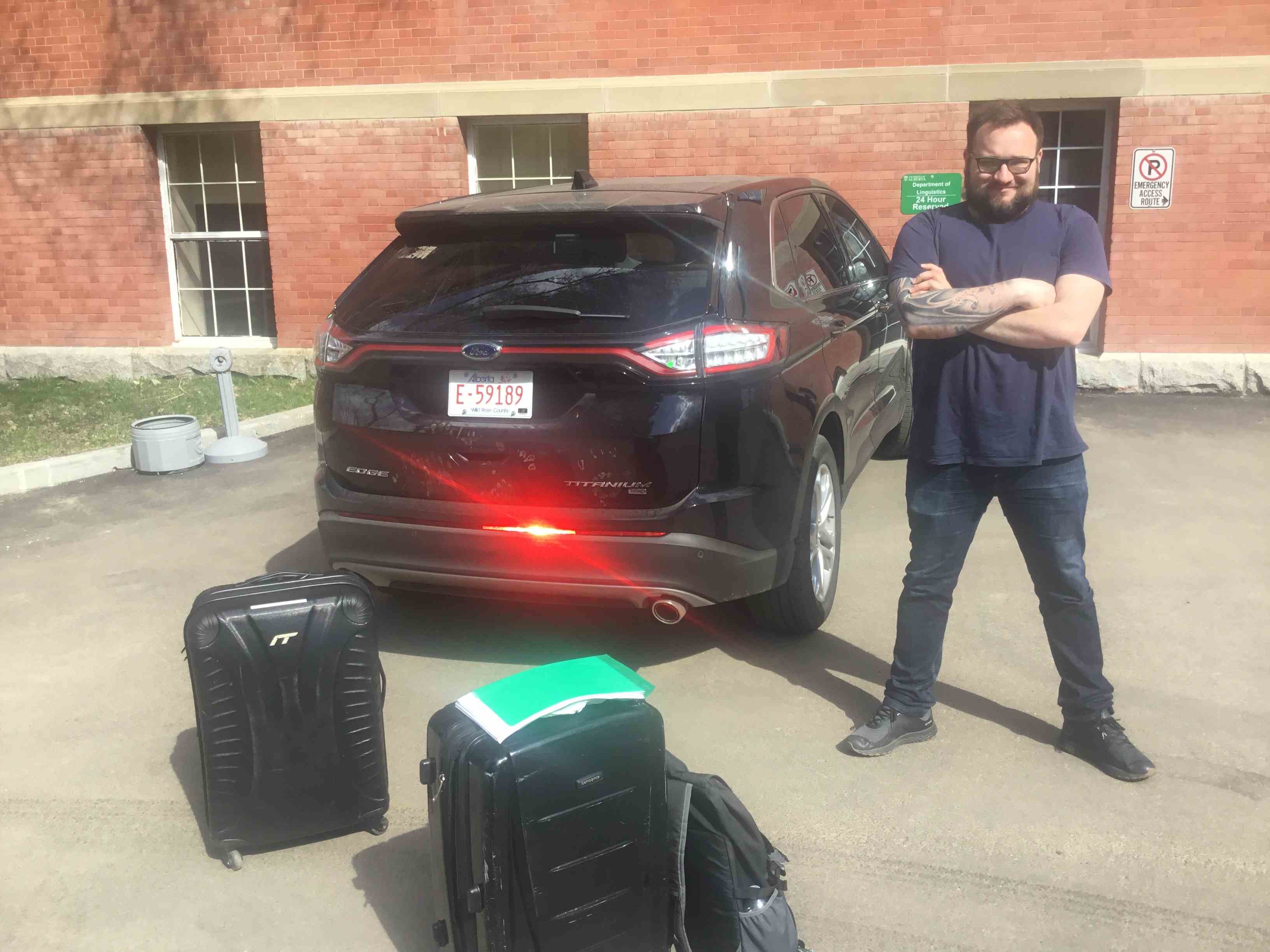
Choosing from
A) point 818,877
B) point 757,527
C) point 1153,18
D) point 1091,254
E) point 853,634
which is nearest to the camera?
point 818,877

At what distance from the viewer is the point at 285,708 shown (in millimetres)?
3164

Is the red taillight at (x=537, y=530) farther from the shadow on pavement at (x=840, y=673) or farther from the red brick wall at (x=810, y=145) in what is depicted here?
the red brick wall at (x=810, y=145)

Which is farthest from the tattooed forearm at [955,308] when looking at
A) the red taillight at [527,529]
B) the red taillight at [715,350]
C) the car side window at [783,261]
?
the red taillight at [527,529]

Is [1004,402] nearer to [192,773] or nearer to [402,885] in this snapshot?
[402,885]

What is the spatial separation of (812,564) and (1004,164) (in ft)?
5.89

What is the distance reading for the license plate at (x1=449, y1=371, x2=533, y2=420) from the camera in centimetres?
396

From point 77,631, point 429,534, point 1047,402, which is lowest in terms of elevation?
point 77,631

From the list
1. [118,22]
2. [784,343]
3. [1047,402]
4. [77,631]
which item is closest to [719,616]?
[784,343]

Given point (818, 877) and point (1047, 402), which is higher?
point (1047, 402)

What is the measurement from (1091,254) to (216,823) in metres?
2.93

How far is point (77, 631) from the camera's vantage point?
16.5ft

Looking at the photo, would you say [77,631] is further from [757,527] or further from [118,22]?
[118,22]

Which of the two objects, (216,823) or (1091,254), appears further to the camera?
(1091,254)

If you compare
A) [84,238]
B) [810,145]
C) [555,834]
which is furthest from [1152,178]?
[84,238]
